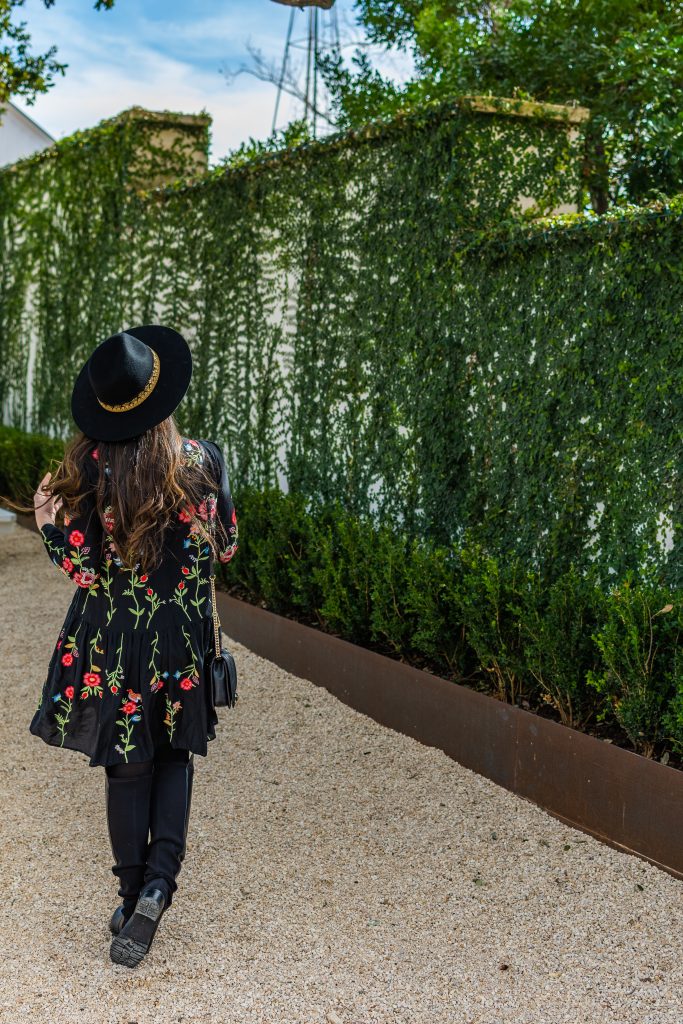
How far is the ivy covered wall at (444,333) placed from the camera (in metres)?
4.51

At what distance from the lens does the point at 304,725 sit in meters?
5.12

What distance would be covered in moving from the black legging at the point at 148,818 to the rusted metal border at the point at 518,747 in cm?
164

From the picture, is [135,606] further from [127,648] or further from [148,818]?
[148,818]

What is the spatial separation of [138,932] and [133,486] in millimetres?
1332

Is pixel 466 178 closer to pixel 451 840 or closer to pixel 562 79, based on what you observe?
pixel 451 840

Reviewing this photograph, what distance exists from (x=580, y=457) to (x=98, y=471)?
246cm

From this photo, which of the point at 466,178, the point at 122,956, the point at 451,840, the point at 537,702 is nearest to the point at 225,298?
the point at 466,178

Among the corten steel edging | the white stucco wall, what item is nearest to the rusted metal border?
the corten steel edging

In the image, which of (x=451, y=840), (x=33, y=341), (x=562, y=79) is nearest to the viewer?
(x=451, y=840)

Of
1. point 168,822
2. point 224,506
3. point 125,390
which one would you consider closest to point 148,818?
point 168,822

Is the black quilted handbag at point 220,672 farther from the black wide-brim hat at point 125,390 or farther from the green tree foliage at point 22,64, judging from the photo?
the green tree foliage at point 22,64

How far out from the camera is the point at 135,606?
10.1 ft

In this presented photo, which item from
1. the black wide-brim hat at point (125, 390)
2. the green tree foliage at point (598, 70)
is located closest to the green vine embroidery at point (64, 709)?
the black wide-brim hat at point (125, 390)

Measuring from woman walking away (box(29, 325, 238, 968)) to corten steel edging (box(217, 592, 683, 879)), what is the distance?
164 cm
